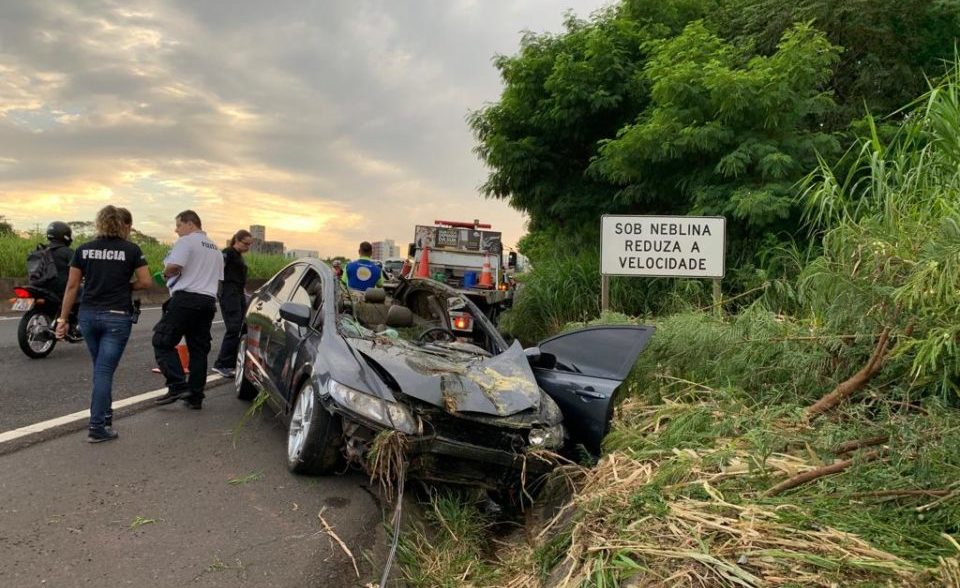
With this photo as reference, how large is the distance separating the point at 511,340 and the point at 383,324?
3.61ft

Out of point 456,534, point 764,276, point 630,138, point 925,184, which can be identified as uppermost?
point 630,138

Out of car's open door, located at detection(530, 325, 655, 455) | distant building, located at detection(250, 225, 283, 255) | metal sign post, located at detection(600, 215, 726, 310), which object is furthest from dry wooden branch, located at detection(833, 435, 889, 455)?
distant building, located at detection(250, 225, 283, 255)

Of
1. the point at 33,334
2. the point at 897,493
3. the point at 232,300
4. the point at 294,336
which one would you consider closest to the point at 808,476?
the point at 897,493

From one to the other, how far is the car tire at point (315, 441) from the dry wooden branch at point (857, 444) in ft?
8.86

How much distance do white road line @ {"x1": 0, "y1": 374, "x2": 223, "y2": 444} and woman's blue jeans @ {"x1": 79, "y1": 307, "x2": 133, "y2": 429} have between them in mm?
414

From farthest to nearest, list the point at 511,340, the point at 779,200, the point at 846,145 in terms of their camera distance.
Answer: the point at 846,145
the point at 779,200
the point at 511,340

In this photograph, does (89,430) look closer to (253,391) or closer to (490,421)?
(253,391)

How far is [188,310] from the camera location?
5.64 m

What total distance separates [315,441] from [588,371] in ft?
6.39

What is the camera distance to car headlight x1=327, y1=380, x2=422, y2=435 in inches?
139

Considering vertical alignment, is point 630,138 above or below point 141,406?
above

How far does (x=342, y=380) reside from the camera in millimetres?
3738

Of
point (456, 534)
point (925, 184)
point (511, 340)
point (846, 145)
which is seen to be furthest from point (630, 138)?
point (456, 534)

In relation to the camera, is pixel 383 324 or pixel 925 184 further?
pixel 383 324
